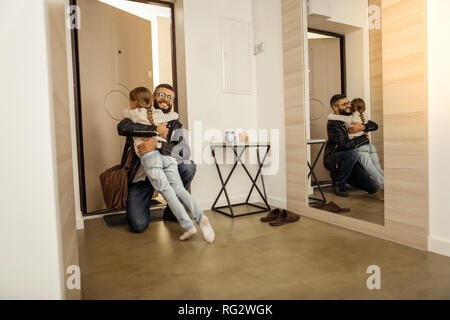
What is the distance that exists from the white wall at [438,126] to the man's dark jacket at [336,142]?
1.37 ft

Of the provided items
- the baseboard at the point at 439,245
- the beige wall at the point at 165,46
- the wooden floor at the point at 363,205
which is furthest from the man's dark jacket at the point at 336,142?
the beige wall at the point at 165,46

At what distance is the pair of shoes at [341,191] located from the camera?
2.31 metres

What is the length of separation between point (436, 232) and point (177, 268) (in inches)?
60.4

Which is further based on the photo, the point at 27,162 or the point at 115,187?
the point at 115,187

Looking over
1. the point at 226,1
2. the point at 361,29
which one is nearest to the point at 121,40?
the point at 226,1

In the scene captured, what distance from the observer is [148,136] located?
7.94ft

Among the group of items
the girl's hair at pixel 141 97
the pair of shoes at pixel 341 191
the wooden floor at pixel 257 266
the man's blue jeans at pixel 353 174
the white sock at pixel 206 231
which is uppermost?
the girl's hair at pixel 141 97

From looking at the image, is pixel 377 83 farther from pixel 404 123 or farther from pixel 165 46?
pixel 165 46

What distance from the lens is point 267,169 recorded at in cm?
323

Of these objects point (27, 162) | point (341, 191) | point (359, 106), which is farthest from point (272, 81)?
point (27, 162)

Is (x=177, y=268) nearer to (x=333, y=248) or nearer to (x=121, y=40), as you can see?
(x=333, y=248)

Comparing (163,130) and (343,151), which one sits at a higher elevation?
(163,130)

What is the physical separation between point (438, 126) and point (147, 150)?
198 cm

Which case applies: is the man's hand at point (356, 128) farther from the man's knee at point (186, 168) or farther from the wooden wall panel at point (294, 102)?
the man's knee at point (186, 168)
